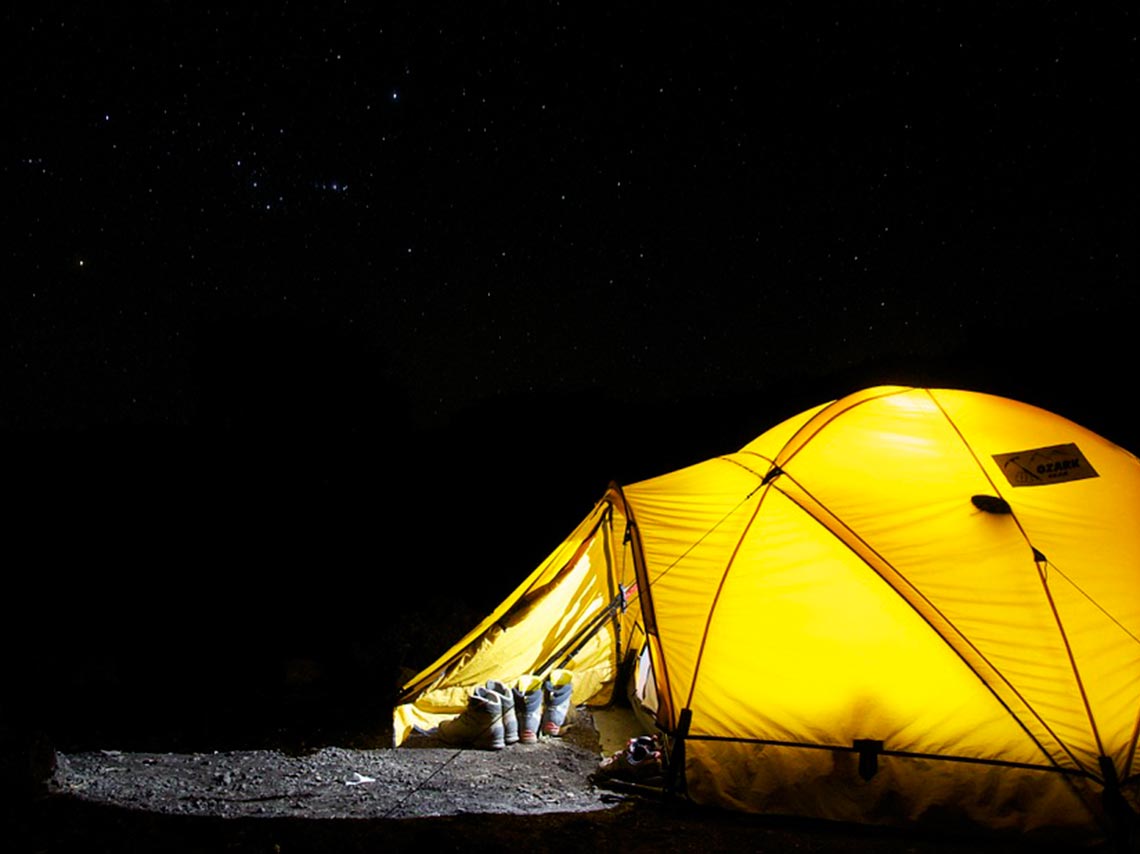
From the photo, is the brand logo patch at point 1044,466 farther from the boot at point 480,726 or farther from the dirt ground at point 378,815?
the boot at point 480,726

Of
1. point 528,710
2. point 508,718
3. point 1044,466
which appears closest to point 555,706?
point 528,710

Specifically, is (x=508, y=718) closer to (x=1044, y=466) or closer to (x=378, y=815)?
(x=378, y=815)

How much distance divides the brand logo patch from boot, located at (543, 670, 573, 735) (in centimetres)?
472

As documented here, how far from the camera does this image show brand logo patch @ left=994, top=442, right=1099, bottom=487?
6344 millimetres

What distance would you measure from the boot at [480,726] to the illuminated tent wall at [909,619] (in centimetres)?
208

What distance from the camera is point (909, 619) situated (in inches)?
233

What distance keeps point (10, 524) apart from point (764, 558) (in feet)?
114

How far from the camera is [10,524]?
103 feet

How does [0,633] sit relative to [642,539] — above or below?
below

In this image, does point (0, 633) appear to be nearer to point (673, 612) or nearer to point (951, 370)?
point (673, 612)

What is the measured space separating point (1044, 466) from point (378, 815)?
19.1 feet

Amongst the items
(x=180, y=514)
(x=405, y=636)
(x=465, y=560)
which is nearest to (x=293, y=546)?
(x=465, y=560)

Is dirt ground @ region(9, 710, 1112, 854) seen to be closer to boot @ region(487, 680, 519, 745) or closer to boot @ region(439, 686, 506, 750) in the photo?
boot @ region(439, 686, 506, 750)

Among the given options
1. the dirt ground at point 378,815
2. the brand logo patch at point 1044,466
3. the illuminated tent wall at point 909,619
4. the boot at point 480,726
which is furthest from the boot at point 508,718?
the brand logo patch at point 1044,466
